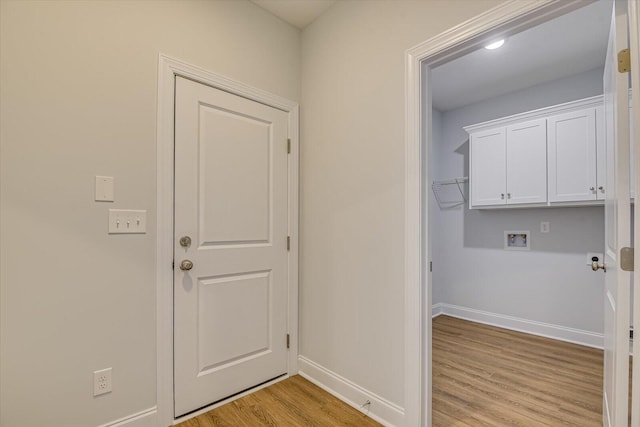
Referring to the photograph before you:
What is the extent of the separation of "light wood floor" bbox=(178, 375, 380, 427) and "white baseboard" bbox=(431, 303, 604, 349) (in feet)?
5.79

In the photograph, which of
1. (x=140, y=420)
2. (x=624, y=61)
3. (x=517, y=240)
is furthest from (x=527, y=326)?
(x=140, y=420)

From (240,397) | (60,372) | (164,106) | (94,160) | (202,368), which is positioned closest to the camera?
(60,372)

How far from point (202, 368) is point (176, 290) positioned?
53 cm

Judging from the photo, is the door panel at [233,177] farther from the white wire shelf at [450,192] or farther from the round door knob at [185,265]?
the white wire shelf at [450,192]

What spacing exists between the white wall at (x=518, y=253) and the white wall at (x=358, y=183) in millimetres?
2489

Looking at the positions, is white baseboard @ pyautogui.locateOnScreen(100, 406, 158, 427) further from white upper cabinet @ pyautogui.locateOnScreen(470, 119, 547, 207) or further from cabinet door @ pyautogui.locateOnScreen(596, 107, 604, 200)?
cabinet door @ pyautogui.locateOnScreen(596, 107, 604, 200)

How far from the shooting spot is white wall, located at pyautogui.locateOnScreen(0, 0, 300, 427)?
1400 millimetres

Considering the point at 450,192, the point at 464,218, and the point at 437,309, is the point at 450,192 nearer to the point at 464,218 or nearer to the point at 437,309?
the point at 464,218

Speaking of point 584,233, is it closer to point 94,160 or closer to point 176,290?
point 176,290

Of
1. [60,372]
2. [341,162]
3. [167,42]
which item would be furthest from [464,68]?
[60,372]

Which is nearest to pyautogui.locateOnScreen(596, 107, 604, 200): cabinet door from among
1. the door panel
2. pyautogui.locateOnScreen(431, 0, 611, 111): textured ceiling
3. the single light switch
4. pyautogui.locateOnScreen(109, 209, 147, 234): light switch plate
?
pyautogui.locateOnScreen(431, 0, 611, 111): textured ceiling

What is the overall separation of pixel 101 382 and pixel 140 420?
31 centimetres

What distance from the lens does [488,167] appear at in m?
3.61

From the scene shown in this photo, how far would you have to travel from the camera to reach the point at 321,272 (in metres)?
2.30
